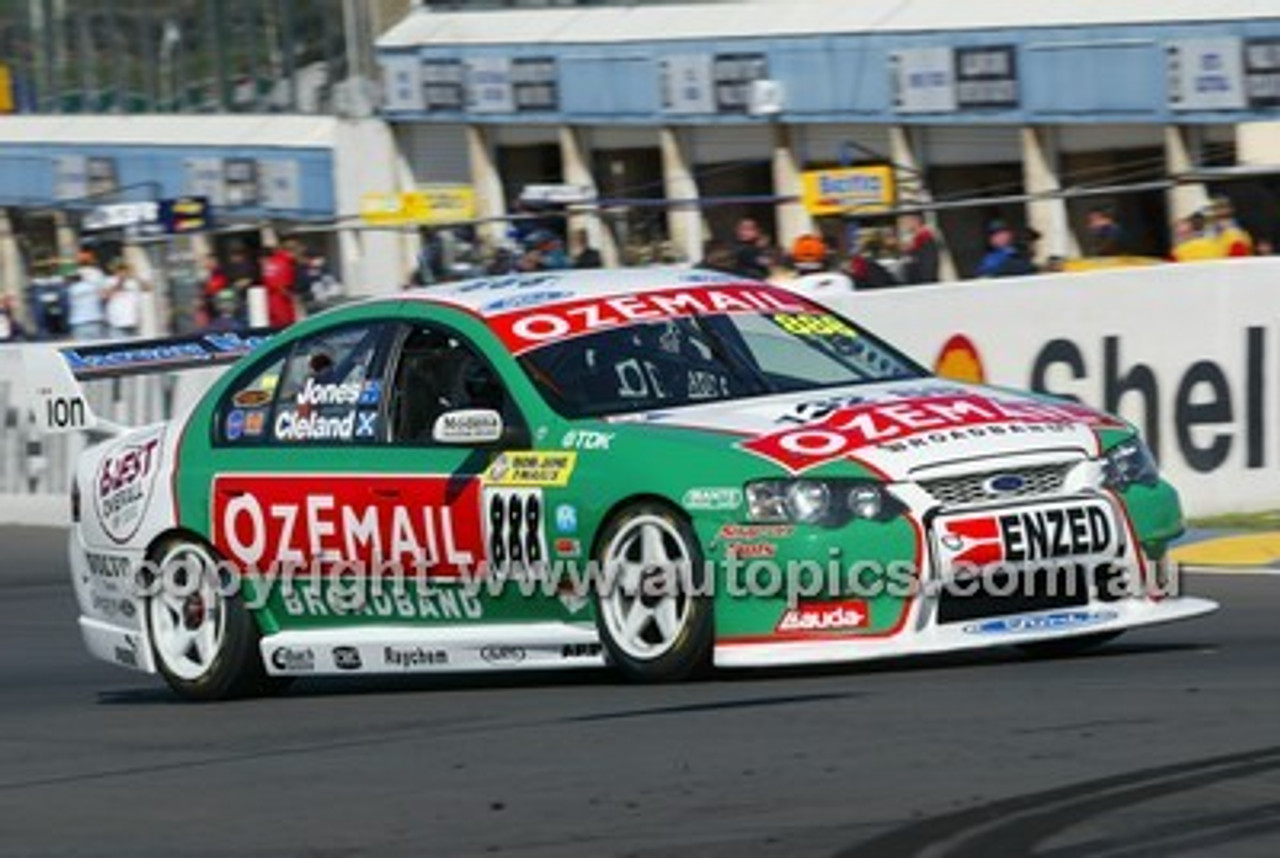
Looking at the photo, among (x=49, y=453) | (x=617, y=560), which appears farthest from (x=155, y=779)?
(x=49, y=453)

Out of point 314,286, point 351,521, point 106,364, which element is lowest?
point 351,521

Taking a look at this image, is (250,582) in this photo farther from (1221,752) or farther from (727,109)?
(727,109)

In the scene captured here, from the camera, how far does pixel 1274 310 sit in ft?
53.1

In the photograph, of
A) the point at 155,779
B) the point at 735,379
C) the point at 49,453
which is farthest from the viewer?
the point at 49,453

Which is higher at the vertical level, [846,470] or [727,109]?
[727,109]

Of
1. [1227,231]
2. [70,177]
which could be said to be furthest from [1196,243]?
[70,177]

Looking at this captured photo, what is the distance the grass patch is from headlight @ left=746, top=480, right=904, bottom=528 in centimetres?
670

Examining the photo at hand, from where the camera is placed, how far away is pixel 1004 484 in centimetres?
979

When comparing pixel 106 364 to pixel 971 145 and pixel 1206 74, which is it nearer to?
pixel 1206 74

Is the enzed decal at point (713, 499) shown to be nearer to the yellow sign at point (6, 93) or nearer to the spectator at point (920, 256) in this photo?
the spectator at point (920, 256)

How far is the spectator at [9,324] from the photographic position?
30406 mm

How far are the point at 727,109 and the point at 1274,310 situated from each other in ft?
58.6

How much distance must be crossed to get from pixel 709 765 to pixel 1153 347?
9004mm

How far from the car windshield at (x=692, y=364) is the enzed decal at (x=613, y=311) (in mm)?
29
